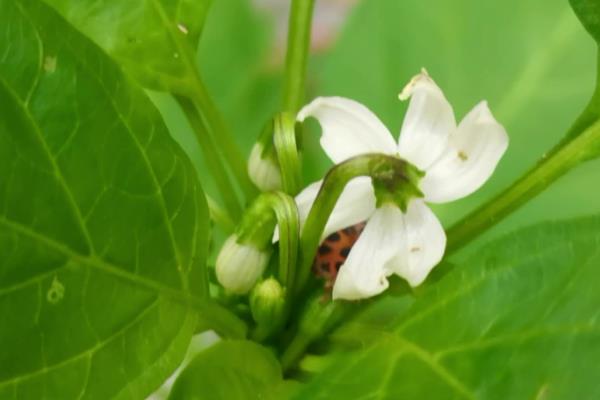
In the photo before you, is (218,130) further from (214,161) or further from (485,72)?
(485,72)

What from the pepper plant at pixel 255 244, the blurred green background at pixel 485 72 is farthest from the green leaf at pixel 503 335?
the blurred green background at pixel 485 72

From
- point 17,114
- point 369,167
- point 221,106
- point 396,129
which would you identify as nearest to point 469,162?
point 369,167

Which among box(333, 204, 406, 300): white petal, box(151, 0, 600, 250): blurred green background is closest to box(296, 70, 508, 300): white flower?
box(333, 204, 406, 300): white petal

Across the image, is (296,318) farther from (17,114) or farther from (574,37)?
(574,37)

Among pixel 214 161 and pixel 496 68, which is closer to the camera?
pixel 214 161

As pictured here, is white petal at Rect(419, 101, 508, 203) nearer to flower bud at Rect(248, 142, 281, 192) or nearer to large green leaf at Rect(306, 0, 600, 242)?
flower bud at Rect(248, 142, 281, 192)

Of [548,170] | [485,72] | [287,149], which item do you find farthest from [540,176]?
[485,72]
